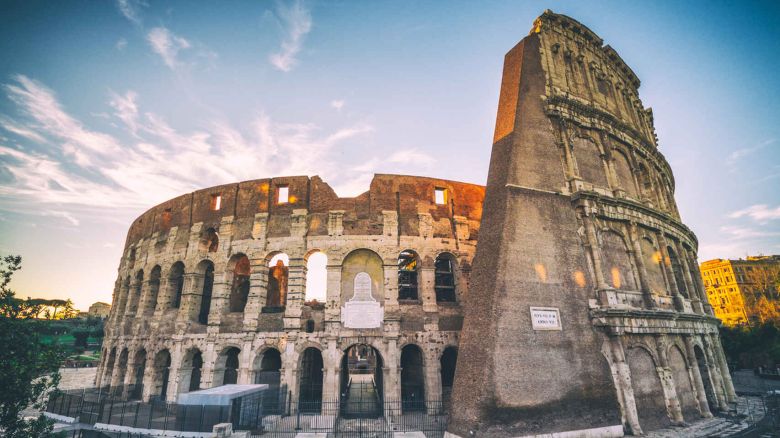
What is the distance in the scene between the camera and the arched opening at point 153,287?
20281 millimetres

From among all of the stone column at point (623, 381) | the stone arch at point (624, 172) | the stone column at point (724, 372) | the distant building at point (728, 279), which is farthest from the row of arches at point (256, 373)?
the distant building at point (728, 279)

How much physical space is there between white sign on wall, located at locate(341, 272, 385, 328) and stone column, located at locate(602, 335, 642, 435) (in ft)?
30.7

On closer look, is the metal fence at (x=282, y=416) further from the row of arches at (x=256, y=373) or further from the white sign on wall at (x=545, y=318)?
the white sign on wall at (x=545, y=318)

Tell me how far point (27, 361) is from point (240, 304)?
12737 mm

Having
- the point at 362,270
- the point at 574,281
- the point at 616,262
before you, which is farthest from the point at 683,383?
the point at 362,270

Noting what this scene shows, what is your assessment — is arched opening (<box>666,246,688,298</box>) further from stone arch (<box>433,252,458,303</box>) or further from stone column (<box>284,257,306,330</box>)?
stone column (<box>284,257,306,330</box>)

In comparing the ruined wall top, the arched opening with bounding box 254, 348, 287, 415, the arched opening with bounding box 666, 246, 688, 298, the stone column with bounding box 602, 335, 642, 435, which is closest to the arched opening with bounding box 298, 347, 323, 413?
the arched opening with bounding box 254, 348, 287, 415

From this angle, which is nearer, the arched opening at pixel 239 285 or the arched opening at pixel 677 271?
the arched opening at pixel 677 271

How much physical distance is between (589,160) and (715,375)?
11.5m

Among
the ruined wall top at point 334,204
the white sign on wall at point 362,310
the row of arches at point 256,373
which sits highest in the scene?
the ruined wall top at point 334,204

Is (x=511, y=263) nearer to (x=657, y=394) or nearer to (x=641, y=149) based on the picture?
(x=657, y=394)

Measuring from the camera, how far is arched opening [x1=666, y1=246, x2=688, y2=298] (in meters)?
17.7

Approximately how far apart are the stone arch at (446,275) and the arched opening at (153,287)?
1674 centimetres

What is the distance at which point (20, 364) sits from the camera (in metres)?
7.50
